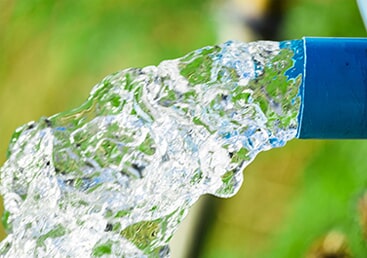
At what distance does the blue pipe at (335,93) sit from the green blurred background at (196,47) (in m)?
0.45

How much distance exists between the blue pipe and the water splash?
1cm

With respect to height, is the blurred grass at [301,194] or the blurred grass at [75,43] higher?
the blurred grass at [75,43]

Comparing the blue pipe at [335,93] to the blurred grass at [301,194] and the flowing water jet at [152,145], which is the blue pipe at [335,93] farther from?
the blurred grass at [301,194]

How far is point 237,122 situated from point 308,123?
6 centimetres

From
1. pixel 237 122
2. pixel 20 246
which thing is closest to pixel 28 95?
pixel 20 246

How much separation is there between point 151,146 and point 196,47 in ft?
1.63

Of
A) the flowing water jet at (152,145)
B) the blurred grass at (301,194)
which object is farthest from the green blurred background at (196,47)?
the flowing water jet at (152,145)

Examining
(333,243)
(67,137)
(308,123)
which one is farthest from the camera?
(333,243)

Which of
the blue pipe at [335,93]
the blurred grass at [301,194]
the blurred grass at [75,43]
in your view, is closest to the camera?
the blue pipe at [335,93]

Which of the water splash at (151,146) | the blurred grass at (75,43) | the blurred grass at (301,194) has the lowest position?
the water splash at (151,146)

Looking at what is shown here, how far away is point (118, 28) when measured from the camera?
92cm

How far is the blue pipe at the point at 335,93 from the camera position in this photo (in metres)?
0.30

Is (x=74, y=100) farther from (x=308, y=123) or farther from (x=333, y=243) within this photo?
(x=308, y=123)

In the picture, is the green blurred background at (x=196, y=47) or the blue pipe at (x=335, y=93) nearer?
the blue pipe at (x=335, y=93)
